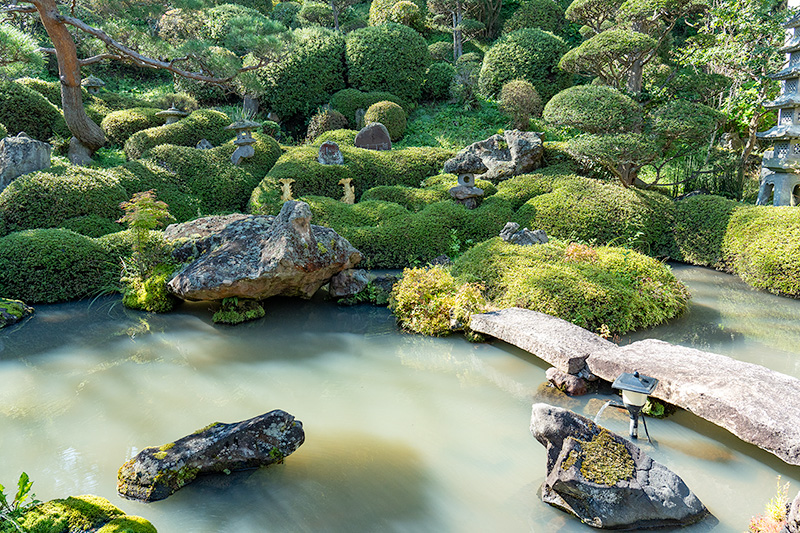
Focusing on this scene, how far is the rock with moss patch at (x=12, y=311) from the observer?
6.96m

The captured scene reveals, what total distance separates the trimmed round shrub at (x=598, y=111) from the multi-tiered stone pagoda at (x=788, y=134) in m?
2.22

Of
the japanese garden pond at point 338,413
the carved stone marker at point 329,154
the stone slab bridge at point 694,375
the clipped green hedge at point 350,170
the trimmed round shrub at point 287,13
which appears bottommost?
the japanese garden pond at point 338,413

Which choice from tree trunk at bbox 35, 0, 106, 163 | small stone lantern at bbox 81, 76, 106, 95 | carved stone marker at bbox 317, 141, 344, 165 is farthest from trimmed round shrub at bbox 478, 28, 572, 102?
small stone lantern at bbox 81, 76, 106, 95

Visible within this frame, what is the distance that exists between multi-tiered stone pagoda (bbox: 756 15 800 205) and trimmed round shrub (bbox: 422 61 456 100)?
9.84m

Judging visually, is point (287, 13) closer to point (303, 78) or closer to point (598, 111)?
point (303, 78)

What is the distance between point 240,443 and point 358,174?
28.6 ft

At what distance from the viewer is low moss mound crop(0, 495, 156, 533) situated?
2562 millimetres

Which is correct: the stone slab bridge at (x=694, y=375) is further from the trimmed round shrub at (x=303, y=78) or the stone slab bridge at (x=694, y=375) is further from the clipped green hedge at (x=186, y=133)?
the trimmed round shrub at (x=303, y=78)

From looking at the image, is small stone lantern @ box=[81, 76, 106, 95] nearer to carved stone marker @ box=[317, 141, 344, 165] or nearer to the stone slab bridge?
carved stone marker @ box=[317, 141, 344, 165]

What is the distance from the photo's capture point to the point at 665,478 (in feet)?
11.2

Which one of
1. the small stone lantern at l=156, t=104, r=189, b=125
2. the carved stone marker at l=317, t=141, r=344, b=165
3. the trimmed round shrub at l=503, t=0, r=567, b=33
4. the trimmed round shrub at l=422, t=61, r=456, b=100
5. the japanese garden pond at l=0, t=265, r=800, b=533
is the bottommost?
the japanese garden pond at l=0, t=265, r=800, b=533

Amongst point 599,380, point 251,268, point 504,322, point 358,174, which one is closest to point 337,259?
point 251,268

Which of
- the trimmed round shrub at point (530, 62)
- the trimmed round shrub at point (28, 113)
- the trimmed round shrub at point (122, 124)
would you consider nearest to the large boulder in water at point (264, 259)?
the trimmed round shrub at point (122, 124)

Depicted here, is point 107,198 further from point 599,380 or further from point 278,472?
point 599,380
